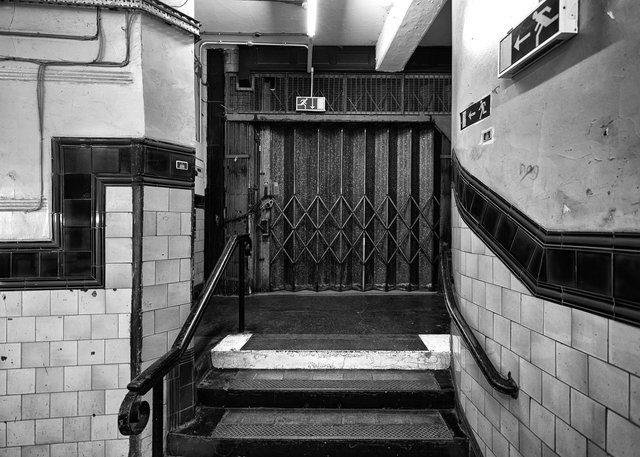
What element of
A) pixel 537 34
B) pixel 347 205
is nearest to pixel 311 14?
pixel 347 205

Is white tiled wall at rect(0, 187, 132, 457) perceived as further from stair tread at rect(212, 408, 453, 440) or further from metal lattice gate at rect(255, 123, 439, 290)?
metal lattice gate at rect(255, 123, 439, 290)

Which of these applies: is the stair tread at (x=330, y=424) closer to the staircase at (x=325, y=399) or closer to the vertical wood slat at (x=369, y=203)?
the staircase at (x=325, y=399)

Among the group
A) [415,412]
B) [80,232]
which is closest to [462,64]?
[415,412]

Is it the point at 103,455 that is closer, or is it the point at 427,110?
the point at 103,455

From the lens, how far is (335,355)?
2.97 metres

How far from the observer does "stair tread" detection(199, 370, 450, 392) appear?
271cm

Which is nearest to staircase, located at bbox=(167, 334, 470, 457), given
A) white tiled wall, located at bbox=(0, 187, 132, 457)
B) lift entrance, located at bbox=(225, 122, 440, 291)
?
white tiled wall, located at bbox=(0, 187, 132, 457)

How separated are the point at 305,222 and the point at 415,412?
10.3ft

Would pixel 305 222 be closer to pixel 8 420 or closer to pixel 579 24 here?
pixel 8 420

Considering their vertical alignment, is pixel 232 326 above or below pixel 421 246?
below

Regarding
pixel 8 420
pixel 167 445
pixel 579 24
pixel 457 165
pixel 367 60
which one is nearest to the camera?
pixel 579 24

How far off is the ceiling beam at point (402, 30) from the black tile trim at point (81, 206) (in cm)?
285

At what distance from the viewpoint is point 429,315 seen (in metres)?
4.08

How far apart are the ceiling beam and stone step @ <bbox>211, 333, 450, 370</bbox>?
314 cm
